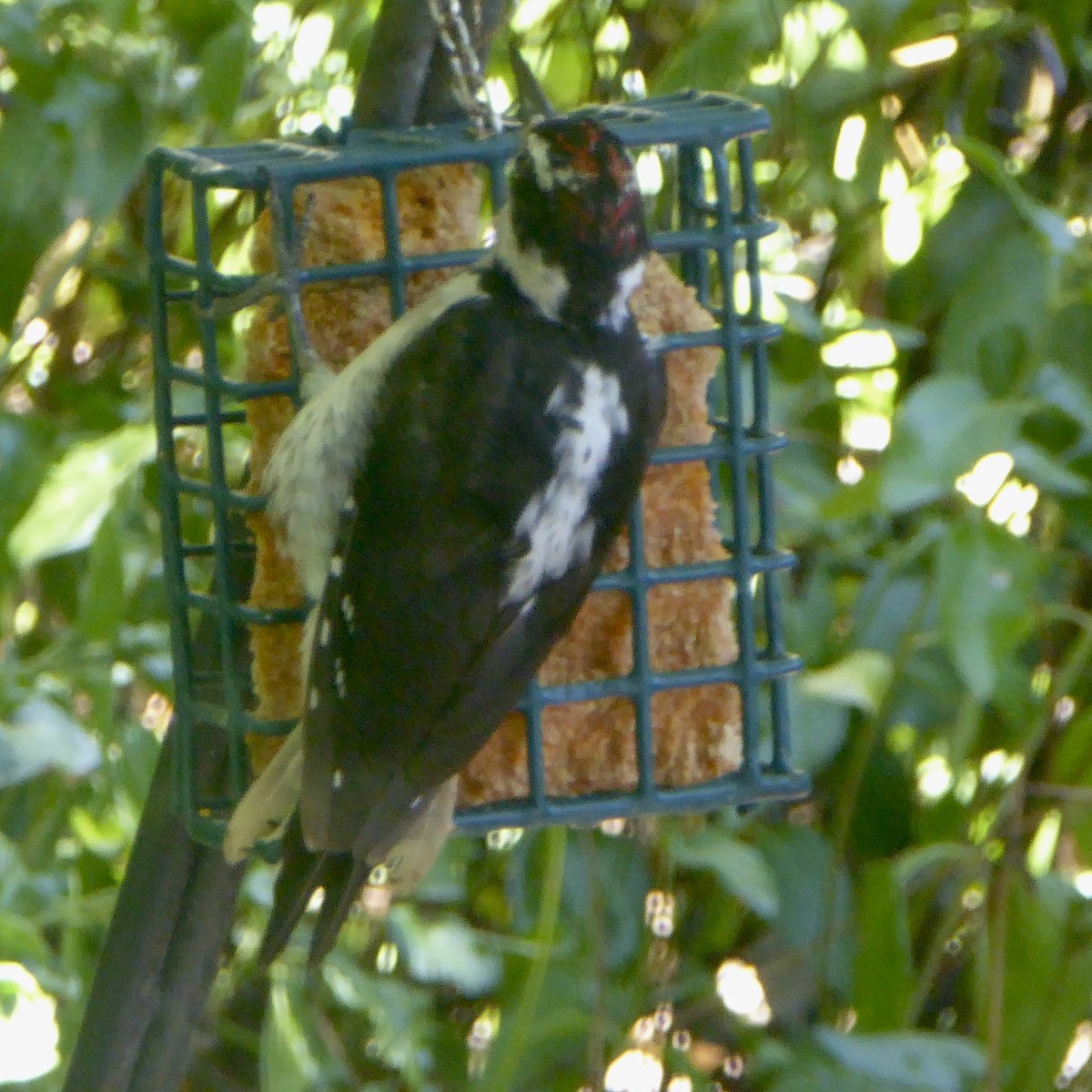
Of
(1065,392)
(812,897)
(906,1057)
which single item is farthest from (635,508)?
(812,897)

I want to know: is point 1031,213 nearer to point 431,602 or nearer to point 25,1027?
point 431,602

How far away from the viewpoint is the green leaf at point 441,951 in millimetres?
1836

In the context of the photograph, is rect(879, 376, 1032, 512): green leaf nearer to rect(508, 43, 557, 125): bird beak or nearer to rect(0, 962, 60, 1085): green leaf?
rect(508, 43, 557, 125): bird beak

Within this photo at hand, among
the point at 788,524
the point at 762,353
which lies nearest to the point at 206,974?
the point at 762,353

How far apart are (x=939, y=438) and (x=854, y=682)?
0.93 feet

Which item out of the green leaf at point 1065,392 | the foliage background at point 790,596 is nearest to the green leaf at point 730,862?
the foliage background at point 790,596

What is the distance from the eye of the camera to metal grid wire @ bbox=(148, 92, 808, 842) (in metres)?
1.24

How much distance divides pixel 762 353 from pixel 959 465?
0.56ft

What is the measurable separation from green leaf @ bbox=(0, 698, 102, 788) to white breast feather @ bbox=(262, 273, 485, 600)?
11.9 inches

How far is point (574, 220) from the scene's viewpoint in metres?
1.22

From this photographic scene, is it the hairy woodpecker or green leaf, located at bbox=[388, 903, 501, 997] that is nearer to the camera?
the hairy woodpecker

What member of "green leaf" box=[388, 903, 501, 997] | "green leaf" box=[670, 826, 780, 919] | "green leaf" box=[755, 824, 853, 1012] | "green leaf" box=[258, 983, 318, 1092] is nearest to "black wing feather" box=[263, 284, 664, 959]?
"green leaf" box=[258, 983, 318, 1092]

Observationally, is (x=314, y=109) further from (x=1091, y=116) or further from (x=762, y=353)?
(x=1091, y=116)

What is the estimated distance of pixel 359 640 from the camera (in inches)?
48.4
